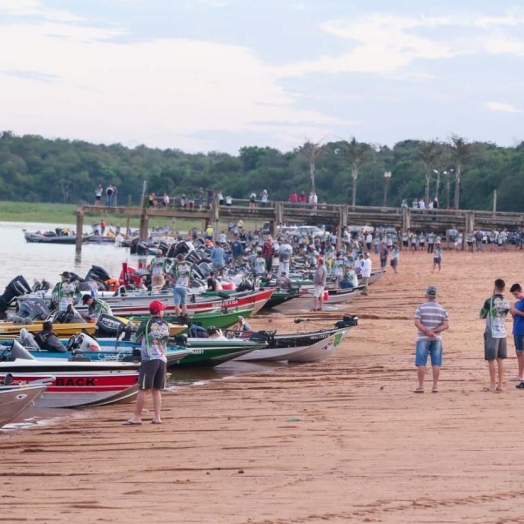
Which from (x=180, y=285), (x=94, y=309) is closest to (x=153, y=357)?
(x=94, y=309)

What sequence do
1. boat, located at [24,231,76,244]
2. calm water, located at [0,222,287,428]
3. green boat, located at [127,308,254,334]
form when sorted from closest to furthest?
calm water, located at [0,222,287,428], green boat, located at [127,308,254,334], boat, located at [24,231,76,244]

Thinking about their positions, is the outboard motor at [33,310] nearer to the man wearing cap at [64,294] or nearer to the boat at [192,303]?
the man wearing cap at [64,294]

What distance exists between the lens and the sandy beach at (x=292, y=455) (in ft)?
31.9

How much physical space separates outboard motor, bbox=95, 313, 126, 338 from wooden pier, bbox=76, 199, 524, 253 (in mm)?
45862

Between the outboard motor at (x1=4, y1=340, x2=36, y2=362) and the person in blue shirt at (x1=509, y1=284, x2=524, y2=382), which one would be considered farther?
the person in blue shirt at (x1=509, y1=284, x2=524, y2=382)

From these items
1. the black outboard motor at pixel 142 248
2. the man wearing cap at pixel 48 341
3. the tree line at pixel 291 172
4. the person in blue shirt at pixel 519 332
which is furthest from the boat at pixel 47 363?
the tree line at pixel 291 172

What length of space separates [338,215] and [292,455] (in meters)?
56.1

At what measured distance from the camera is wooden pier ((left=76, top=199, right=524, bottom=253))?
220 feet

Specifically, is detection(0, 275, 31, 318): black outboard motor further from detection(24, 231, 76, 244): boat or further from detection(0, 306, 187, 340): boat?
detection(24, 231, 76, 244): boat

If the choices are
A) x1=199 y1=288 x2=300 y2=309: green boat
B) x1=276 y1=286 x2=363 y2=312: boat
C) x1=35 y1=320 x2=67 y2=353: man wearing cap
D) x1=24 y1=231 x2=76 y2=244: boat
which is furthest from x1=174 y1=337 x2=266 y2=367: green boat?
x1=24 y1=231 x2=76 y2=244: boat

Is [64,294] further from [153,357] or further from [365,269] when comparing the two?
[365,269]

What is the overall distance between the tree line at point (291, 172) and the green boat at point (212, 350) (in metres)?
64.3

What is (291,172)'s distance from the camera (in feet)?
419

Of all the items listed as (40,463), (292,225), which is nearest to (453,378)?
(40,463)
